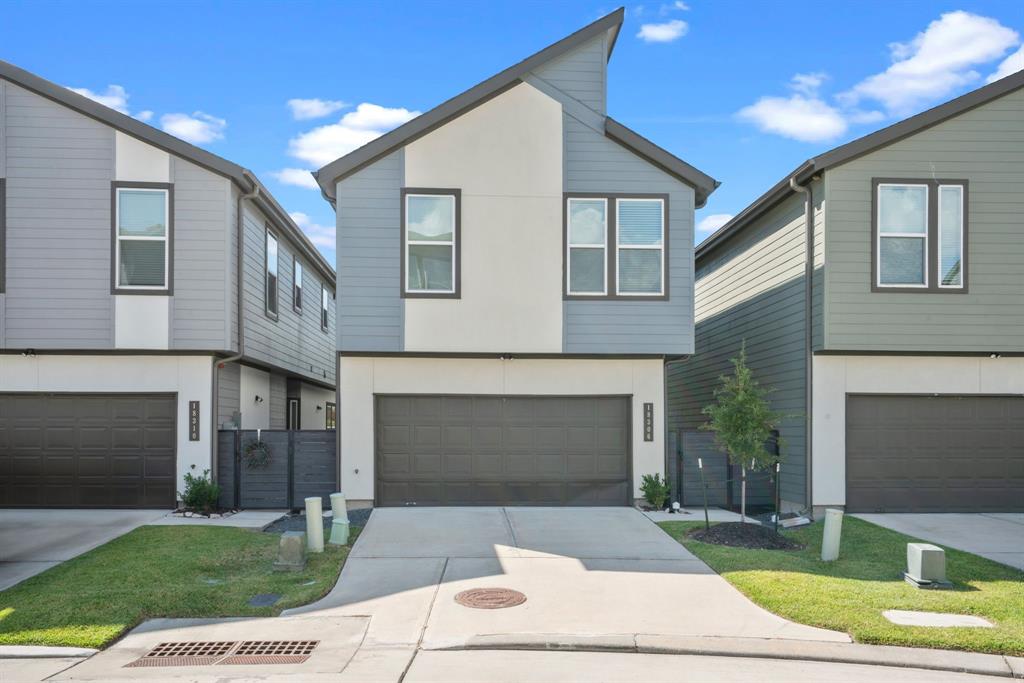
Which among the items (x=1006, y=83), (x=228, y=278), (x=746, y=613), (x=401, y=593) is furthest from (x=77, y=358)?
(x=1006, y=83)

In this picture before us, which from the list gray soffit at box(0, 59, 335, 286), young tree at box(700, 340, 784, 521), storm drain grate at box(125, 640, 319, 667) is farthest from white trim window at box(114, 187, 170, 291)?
young tree at box(700, 340, 784, 521)

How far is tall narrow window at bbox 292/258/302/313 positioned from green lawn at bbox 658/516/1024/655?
11555 mm

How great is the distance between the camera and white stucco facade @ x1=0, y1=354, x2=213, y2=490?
13.6m

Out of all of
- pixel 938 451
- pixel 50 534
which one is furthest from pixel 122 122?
pixel 938 451

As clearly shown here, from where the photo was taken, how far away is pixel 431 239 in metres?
13.6

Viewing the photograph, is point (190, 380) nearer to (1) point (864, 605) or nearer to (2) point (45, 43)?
(2) point (45, 43)

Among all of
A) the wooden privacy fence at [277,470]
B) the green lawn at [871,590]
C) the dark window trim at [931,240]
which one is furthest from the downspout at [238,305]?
the dark window trim at [931,240]

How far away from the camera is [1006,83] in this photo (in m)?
13.6

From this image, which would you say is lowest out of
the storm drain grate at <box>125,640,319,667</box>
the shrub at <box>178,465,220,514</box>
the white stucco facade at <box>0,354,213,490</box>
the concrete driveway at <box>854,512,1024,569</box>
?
the concrete driveway at <box>854,512,1024,569</box>

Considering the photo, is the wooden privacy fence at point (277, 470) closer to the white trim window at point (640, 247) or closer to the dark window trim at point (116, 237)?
the dark window trim at point (116, 237)

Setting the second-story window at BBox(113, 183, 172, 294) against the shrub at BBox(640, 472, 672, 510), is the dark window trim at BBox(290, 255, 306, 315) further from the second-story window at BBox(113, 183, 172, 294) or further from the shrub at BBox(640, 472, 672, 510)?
the shrub at BBox(640, 472, 672, 510)

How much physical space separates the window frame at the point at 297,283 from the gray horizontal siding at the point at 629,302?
27.4ft

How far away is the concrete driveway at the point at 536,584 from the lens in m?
7.29

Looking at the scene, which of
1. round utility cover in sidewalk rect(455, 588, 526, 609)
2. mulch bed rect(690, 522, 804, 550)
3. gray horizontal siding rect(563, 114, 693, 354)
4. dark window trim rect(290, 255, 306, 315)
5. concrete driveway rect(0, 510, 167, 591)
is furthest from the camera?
dark window trim rect(290, 255, 306, 315)
